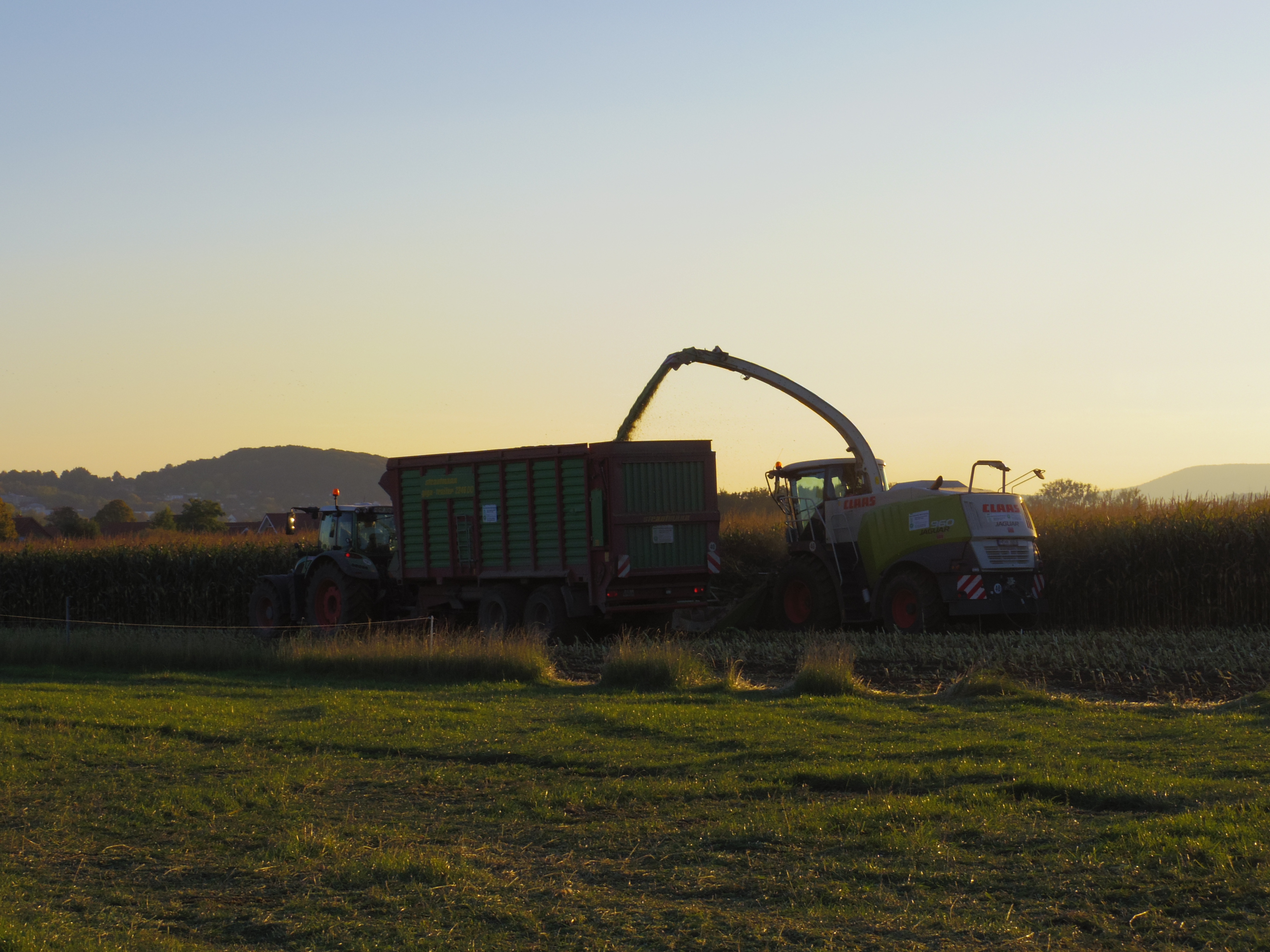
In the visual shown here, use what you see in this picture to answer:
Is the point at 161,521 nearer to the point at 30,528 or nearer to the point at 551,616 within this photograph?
the point at 30,528

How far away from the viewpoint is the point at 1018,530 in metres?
19.8

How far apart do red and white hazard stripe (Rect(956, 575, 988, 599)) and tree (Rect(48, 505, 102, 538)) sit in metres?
57.2

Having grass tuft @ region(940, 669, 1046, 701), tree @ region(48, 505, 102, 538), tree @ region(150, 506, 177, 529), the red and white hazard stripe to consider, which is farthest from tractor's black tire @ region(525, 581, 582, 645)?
tree @ region(48, 505, 102, 538)

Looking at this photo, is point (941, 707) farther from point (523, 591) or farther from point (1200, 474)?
point (1200, 474)

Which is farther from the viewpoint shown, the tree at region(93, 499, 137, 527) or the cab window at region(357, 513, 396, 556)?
the tree at region(93, 499, 137, 527)

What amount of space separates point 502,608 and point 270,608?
21.3 feet

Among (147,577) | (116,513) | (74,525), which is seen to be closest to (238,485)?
(116,513)

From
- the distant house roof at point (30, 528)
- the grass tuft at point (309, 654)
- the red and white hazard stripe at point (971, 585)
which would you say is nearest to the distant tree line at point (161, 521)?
the distant house roof at point (30, 528)

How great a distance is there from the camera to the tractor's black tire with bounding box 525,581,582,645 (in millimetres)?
19609

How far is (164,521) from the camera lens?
72.4m

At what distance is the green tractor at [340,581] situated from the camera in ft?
73.2

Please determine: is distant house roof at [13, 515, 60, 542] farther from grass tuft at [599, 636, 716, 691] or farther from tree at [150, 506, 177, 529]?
grass tuft at [599, 636, 716, 691]

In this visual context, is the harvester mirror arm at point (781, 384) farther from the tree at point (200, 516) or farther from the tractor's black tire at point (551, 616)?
the tree at point (200, 516)

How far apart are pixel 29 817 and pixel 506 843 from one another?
3.24 metres
